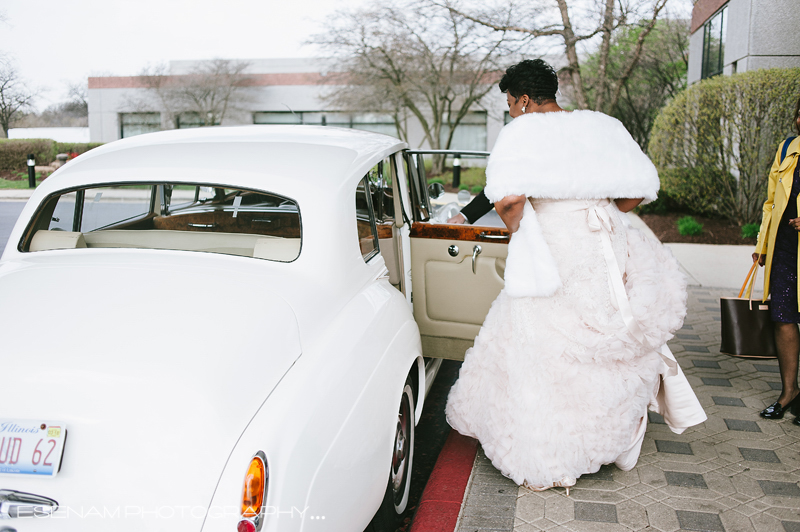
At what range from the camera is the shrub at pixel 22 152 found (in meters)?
5.06

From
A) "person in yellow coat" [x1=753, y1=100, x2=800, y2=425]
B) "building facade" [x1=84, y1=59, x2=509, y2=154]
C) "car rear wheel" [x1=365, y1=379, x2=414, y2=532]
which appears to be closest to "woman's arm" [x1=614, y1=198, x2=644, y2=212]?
"person in yellow coat" [x1=753, y1=100, x2=800, y2=425]

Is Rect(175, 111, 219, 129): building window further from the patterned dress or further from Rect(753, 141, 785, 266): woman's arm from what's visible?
the patterned dress

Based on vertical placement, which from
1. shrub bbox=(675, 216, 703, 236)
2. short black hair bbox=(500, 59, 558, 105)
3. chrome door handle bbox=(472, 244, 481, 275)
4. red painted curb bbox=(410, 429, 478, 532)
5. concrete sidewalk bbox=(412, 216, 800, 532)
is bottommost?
red painted curb bbox=(410, 429, 478, 532)

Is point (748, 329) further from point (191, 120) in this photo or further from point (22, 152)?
point (191, 120)

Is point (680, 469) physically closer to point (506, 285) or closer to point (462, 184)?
point (506, 285)

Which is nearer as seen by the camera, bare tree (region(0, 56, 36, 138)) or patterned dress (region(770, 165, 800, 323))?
patterned dress (region(770, 165, 800, 323))

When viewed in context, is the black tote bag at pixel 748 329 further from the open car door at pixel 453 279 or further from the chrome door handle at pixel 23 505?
the chrome door handle at pixel 23 505

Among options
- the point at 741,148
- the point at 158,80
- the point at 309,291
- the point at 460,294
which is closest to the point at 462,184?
the point at 741,148

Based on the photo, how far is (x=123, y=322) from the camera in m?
2.06

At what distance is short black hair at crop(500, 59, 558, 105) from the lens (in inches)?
126

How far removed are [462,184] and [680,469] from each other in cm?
1907

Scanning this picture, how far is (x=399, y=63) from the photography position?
25266 millimetres

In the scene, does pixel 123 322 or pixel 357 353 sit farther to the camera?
pixel 357 353

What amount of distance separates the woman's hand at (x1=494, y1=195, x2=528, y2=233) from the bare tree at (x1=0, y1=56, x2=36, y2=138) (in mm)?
4084
